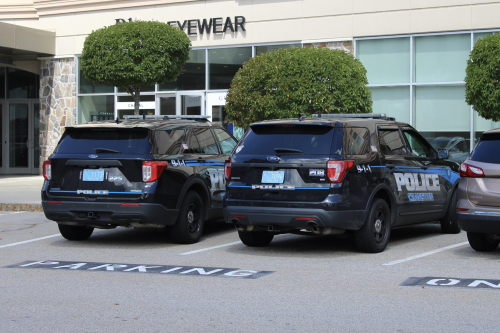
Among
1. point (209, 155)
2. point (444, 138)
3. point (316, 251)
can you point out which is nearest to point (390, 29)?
point (444, 138)

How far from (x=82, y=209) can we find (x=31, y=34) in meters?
16.0

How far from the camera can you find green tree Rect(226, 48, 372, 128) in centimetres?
1405

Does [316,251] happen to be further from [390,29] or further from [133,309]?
[390,29]

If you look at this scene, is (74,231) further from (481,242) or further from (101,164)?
(481,242)

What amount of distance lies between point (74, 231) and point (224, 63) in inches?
505

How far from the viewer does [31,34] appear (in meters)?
23.4

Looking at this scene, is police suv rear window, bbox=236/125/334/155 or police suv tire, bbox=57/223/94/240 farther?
police suv tire, bbox=57/223/94/240

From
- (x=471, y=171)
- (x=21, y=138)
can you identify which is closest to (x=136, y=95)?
(x=471, y=171)

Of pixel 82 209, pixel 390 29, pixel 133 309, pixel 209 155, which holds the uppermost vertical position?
pixel 390 29

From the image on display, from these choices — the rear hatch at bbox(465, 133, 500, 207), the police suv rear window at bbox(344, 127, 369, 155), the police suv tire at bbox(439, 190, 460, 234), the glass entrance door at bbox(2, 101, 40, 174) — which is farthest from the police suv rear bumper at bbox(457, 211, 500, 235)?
the glass entrance door at bbox(2, 101, 40, 174)

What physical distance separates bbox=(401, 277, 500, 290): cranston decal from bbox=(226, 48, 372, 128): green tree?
24.2ft

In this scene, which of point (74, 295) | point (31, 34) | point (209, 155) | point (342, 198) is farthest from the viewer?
point (31, 34)

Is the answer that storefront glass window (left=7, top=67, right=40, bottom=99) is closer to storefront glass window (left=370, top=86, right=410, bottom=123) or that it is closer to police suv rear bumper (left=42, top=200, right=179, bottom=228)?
storefront glass window (left=370, top=86, right=410, bottom=123)

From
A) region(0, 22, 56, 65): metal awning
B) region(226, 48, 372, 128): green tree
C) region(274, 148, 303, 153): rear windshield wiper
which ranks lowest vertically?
region(274, 148, 303, 153): rear windshield wiper
